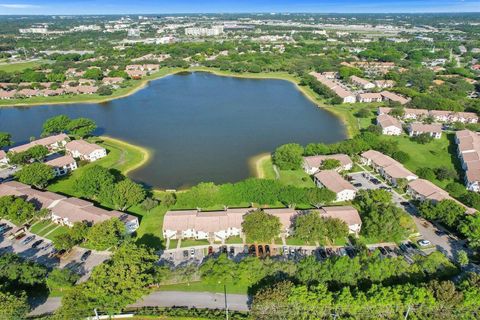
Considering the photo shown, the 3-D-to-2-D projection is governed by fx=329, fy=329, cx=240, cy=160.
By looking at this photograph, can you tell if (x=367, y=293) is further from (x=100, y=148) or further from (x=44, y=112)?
(x=44, y=112)

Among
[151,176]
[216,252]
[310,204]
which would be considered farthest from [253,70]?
[216,252]

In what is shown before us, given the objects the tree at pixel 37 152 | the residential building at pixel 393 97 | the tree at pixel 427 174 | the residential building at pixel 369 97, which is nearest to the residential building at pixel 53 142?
the tree at pixel 37 152

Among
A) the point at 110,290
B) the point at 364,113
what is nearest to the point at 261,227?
the point at 110,290

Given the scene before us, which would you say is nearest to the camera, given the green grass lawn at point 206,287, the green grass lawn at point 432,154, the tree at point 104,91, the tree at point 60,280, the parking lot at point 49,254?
the tree at point 60,280

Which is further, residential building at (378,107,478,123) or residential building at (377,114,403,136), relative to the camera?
residential building at (378,107,478,123)

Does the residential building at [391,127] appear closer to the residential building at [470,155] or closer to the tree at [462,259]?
the residential building at [470,155]

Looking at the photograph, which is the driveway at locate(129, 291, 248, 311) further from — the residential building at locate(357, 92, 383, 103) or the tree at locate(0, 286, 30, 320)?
the residential building at locate(357, 92, 383, 103)

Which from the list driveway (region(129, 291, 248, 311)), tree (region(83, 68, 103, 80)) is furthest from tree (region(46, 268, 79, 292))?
tree (region(83, 68, 103, 80))
